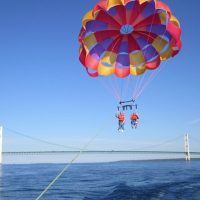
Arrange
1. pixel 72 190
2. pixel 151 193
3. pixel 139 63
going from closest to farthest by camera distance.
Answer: pixel 139 63
pixel 151 193
pixel 72 190

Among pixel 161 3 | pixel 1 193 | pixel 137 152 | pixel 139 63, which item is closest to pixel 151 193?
pixel 139 63

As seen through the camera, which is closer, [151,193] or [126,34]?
[126,34]

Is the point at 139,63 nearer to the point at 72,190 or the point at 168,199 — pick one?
the point at 168,199

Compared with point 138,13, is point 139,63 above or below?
below

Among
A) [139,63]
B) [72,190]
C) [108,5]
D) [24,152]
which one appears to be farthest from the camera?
[24,152]

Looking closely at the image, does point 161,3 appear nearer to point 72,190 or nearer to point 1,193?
point 72,190

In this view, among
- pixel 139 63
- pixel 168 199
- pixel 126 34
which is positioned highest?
pixel 126 34
